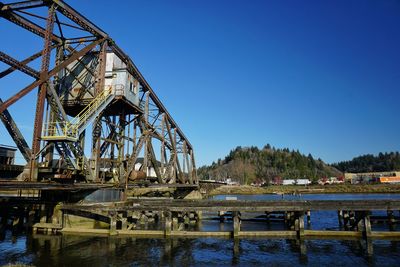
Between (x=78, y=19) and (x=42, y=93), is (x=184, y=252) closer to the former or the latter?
(x=42, y=93)

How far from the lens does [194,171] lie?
67.7 m

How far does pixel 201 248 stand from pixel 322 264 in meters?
7.43

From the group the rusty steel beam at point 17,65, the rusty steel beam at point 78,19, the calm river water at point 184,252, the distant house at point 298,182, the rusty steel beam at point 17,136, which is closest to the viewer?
the calm river water at point 184,252

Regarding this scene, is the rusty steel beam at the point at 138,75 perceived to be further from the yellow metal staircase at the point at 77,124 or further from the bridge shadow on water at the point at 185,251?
the bridge shadow on water at the point at 185,251

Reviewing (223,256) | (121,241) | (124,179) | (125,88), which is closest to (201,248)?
(223,256)

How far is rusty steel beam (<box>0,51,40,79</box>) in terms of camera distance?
19597 mm

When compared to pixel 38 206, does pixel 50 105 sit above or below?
above

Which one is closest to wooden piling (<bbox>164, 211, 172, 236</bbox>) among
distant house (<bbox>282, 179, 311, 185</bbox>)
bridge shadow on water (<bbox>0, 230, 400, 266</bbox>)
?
bridge shadow on water (<bbox>0, 230, 400, 266</bbox>)

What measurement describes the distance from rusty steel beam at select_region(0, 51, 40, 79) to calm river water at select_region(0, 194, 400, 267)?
1163 centimetres

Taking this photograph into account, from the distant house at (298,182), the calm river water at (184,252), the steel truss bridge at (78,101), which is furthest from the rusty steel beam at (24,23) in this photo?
the distant house at (298,182)

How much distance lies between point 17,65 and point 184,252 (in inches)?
641

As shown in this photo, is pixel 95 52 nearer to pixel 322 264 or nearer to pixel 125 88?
pixel 125 88

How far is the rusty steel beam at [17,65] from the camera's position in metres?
19.6

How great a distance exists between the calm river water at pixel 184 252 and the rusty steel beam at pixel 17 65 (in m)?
11.6
